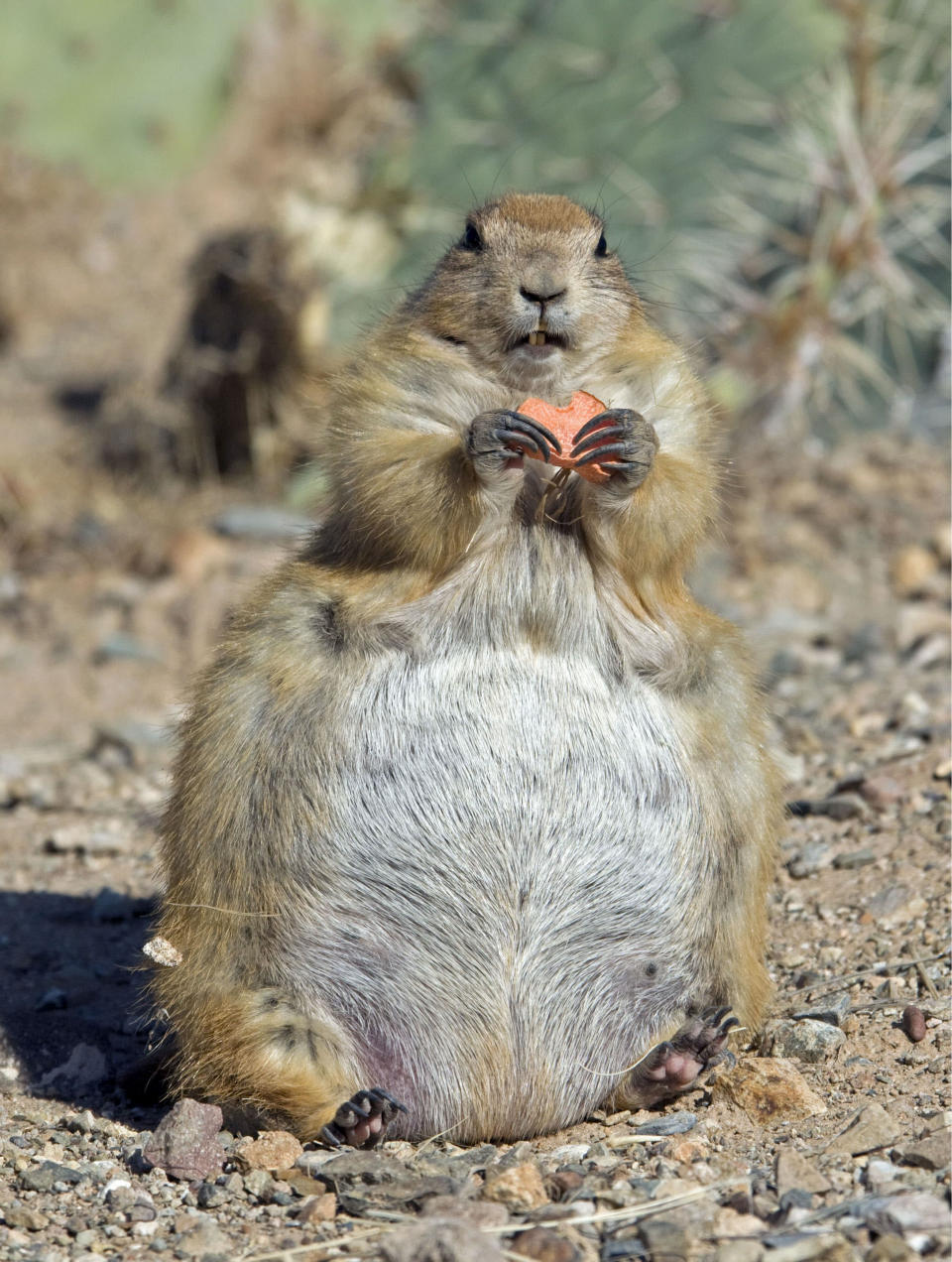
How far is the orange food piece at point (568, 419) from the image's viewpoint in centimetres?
401

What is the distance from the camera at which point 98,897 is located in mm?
6051

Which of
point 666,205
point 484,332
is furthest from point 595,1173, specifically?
A: point 666,205

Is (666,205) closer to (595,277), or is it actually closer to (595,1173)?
(595,277)

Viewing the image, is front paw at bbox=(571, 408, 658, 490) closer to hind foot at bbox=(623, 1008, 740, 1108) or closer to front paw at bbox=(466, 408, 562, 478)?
front paw at bbox=(466, 408, 562, 478)

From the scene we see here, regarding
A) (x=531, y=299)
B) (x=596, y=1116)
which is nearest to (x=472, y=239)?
(x=531, y=299)

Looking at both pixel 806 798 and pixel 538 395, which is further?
pixel 806 798

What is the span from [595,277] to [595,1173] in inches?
93.9

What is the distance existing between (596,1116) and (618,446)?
1.79m

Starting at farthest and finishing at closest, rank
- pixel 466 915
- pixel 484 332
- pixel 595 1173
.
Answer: pixel 484 332
pixel 466 915
pixel 595 1173

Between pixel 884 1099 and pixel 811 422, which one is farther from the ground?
pixel 811 422

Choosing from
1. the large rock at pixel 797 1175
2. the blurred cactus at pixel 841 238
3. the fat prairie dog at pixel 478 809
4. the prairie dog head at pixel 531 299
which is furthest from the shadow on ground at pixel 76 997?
the blurred cactus at pixel 841 238

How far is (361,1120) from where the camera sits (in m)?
3.94

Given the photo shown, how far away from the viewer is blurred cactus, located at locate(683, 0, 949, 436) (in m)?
9.41

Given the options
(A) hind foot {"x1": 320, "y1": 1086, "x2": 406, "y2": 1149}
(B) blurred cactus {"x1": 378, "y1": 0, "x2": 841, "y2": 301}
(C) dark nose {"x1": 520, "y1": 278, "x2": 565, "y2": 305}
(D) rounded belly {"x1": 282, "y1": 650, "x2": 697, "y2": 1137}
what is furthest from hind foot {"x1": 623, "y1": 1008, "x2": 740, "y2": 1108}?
(B) blurred cactus {"x1": 378, "y1": 0, "x2": 841, "y2": 301}
